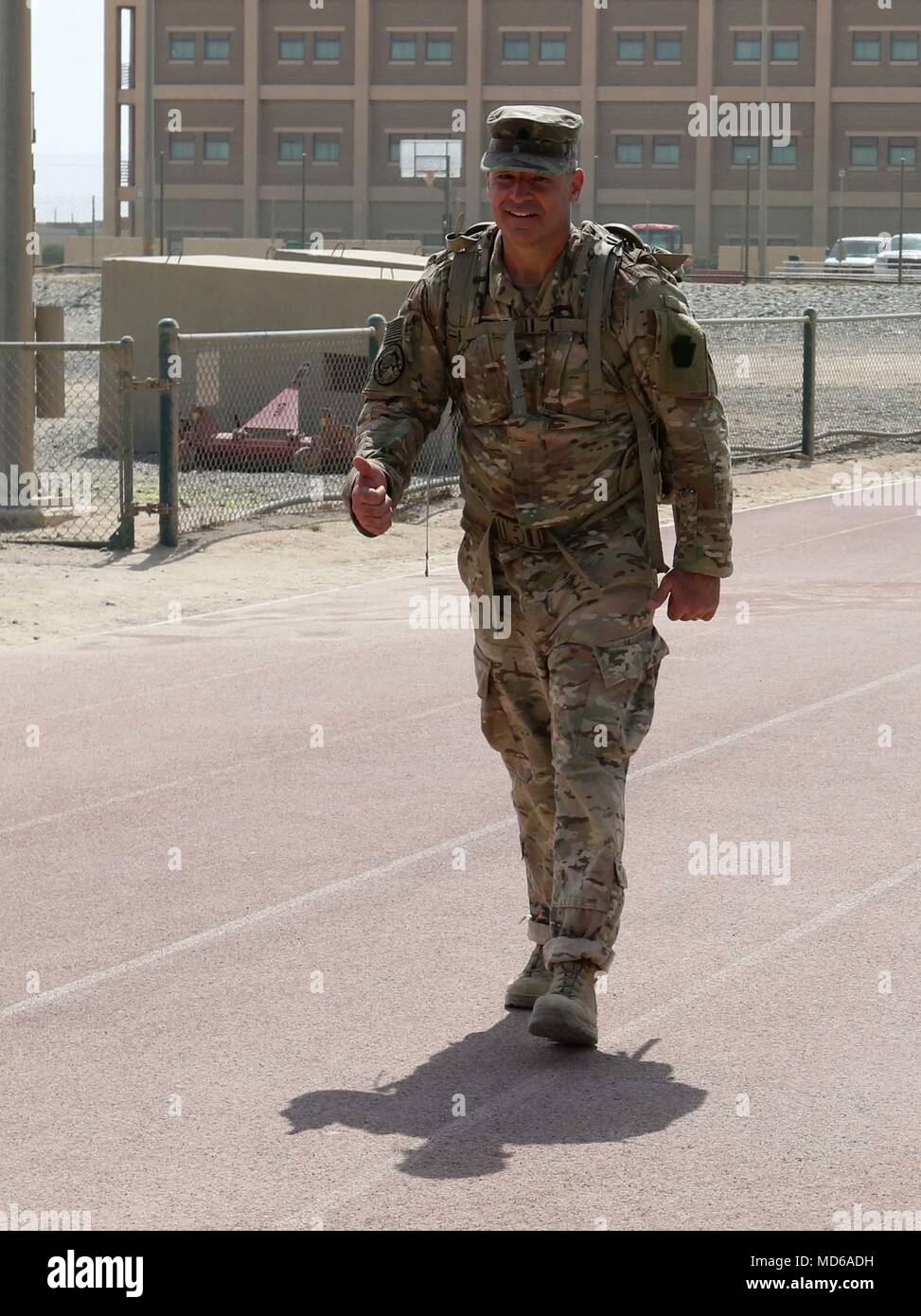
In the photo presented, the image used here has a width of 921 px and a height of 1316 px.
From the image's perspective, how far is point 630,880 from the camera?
6625 mm

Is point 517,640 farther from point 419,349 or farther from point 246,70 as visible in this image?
point 246,70

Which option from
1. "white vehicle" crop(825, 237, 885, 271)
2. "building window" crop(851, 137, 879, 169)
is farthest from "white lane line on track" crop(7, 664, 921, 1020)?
"building window" crop(851, 137, 879, 169)

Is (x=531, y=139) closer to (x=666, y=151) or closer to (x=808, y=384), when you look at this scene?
(x=808, y=384)

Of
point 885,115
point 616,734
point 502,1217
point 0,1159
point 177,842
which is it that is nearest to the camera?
point 502,1217

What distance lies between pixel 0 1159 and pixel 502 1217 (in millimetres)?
1071

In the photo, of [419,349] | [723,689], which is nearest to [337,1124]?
[419,349]

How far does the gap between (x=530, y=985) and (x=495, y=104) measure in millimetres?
86018

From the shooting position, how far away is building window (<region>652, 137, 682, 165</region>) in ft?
282

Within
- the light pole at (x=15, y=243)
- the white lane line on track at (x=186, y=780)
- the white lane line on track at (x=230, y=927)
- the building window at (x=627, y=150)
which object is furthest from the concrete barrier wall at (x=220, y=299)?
the building window at (x=627, y=150)

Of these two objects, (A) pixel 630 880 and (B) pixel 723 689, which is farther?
(B) pixel 723 689

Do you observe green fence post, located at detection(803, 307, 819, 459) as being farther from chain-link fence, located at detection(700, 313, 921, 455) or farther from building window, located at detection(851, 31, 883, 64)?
building window, located at detection(851, 31, 883, 64)

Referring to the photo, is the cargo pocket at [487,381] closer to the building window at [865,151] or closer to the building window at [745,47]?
the building window at [865,151]

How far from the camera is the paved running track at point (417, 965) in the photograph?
169 inches

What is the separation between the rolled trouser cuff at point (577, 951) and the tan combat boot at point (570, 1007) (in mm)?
18
